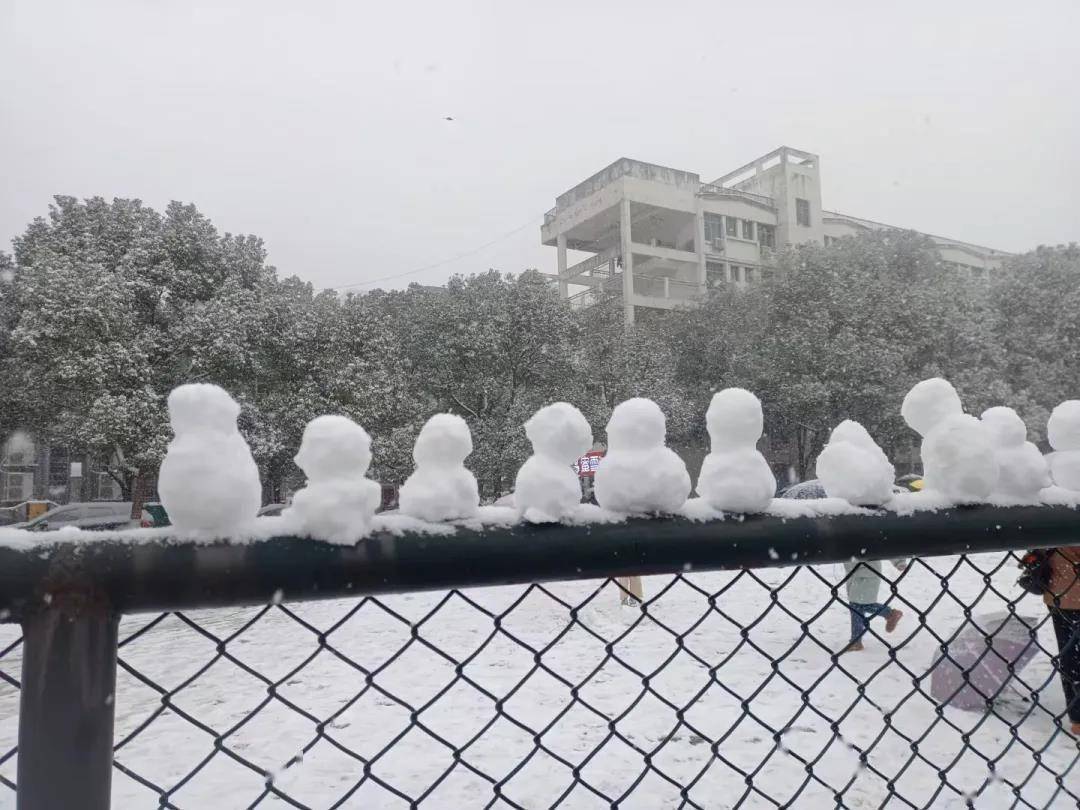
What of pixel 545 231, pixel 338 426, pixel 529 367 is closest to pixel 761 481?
pixel 338 426

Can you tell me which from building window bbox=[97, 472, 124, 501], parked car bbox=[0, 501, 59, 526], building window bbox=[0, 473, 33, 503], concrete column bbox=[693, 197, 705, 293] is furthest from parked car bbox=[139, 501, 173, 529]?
concrete column bbox=[693, 197, 705, 293]

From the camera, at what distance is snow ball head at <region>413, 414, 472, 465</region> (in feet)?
2.77

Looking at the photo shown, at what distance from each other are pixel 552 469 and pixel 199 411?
1.24 ft

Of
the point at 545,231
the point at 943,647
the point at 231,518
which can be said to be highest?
the point at 545,231

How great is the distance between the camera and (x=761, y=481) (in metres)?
0.90

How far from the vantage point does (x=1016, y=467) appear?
1.07m

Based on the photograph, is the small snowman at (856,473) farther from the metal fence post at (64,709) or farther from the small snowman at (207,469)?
the metal fence post at (64,709)

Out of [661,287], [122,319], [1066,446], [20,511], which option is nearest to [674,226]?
[661,287]

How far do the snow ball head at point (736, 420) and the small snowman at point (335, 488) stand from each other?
0.44m

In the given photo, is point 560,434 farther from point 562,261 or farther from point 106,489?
point 562,261

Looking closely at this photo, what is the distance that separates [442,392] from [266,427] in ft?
13.7

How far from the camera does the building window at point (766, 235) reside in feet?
107

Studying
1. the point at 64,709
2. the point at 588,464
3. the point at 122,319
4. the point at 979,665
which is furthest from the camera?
the point at 122,319

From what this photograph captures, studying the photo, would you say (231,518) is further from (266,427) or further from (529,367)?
(529,367)
